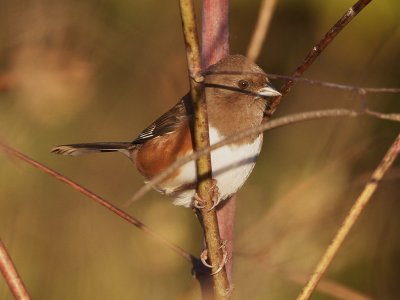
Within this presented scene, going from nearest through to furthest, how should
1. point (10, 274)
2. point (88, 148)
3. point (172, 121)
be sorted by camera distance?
point (10, 274), point (172, 121), point (88, 148)

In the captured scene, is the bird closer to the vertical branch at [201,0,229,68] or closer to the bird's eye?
the bird's eye

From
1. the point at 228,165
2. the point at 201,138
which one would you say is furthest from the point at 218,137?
the point at 201,138

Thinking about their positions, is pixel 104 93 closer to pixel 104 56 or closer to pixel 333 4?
pixel 104 56

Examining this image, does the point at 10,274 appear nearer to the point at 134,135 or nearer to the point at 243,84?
the point at 243,84

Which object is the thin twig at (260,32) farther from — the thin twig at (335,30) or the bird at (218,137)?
the bird at (218,137)

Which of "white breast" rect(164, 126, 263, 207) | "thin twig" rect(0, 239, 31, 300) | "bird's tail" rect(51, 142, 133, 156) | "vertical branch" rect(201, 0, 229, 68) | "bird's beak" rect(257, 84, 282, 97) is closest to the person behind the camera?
"thin twig" rect(0, 239, 31, 300)

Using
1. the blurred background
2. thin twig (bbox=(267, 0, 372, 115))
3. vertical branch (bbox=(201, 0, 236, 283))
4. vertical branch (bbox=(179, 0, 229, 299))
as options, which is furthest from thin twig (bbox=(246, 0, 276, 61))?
the blurred background
